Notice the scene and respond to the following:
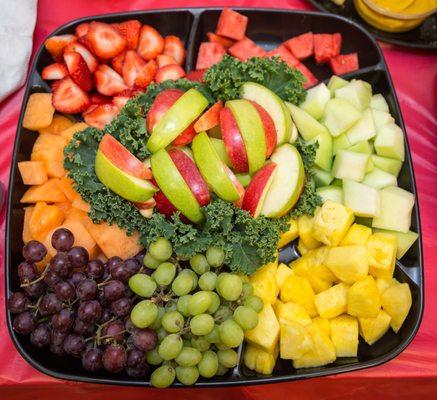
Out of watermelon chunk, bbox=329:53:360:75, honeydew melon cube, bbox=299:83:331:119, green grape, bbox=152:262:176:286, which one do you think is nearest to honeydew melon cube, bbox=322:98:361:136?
honeydew melon cube, bbox=299:83:331:119

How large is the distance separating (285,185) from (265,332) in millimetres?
461

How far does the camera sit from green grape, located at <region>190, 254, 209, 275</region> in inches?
55.1

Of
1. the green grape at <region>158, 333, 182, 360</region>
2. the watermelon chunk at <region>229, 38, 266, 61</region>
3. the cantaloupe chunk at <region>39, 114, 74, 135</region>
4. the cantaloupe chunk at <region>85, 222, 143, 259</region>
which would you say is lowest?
the cantaloupe chunk at <region>85, 222, 143, 259</region>

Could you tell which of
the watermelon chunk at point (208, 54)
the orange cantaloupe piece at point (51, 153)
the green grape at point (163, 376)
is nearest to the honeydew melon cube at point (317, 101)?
the watermelon chunk at point (208, 54)

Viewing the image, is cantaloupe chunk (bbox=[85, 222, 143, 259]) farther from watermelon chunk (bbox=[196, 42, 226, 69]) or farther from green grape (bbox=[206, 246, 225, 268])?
watermelon chunk (bbox=[196, 42, 226, 69])

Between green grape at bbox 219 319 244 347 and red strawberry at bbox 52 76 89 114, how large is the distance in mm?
984

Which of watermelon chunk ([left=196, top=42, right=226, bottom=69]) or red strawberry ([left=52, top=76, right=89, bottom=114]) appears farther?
watermelon chunk ([left=196, top=42, right=226, bottom=69])

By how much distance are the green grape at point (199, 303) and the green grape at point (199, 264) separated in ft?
0.42

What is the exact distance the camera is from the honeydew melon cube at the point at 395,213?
1.55 metres

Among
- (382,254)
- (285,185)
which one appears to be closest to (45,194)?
(285,185)

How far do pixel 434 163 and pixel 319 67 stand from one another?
622 millimetres

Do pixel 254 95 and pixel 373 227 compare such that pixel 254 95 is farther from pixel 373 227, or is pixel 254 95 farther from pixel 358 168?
pixel 373 227

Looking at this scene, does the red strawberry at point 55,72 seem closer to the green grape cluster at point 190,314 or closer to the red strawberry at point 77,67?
the red strawberry at point 77,67

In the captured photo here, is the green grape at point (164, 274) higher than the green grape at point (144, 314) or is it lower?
higher
